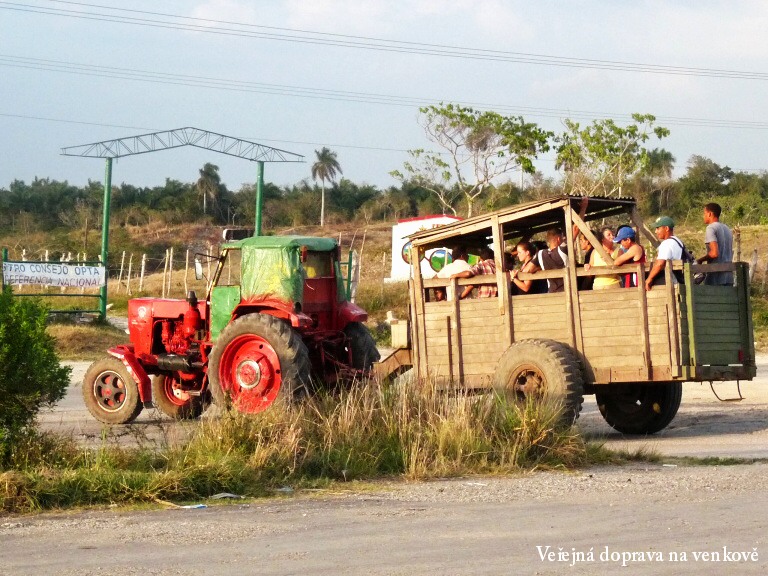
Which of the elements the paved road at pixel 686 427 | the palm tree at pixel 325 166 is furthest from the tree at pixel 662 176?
the paved road at pixel 686 427

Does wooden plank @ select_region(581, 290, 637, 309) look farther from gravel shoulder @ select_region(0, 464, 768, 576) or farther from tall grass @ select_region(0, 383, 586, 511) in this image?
gravel shoulder @ select_region(0, 464, 768, 576)

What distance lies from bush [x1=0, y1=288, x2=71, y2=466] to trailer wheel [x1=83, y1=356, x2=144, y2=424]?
5.07 m

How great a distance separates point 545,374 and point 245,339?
3.50m

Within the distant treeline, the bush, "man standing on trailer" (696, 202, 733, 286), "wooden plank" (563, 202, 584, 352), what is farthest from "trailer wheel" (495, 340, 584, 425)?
the distant treeline

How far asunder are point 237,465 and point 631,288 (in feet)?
14.8

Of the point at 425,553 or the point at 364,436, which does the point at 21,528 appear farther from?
the point at 364,436

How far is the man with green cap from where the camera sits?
11.3 metres

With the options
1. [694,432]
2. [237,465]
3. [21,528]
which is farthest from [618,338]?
[21,528]

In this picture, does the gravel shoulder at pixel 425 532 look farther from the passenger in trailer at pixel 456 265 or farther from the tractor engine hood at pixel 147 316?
the tractor engine hood at pixel 147 316

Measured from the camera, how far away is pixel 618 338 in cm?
1145

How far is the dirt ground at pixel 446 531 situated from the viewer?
6.14 m

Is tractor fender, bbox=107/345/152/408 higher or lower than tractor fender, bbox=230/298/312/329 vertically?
lower

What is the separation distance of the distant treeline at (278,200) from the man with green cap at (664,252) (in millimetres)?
47598

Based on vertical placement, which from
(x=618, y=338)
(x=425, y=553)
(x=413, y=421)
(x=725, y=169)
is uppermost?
(x=725, y=169)
